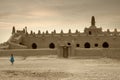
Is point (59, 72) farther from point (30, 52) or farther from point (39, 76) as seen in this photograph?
point (30, 52)

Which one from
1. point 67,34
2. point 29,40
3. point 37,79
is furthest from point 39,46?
point 37,79

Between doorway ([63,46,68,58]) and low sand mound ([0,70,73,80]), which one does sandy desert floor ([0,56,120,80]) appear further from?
doorway ([63,46,68,58])

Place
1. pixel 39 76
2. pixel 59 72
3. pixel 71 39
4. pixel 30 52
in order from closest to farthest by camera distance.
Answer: pixel 39 76 < pixel 59 72 < pixel 30 52 < pixel 71 39

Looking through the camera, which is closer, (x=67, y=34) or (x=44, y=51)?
(x=44, y=51)

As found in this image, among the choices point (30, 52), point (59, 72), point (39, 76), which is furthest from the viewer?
point (30, 52)

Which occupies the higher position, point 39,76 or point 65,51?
point 65,51

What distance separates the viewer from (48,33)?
53.5 m

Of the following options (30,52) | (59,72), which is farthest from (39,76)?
(30,52)

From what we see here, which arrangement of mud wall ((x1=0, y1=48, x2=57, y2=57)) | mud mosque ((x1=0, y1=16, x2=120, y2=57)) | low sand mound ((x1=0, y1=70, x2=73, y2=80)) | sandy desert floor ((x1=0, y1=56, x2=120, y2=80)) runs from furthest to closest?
mud mosque ((x1=0, y1=16, x2=120, y2=57)) → mud wall ((x1=0, y1=48, x2=57, y2=57)) → sandy desert floor ((x1=0, y1=56, x2=120, y2=80)) → low sand mound ((x1=0, y1=70, x2=73, y2=80))

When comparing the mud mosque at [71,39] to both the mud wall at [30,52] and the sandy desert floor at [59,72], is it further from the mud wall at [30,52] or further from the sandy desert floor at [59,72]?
the sandy desert floor at [59,72]

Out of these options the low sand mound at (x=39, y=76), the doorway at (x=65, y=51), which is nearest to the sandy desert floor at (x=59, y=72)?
the low sand mound at (x=39, y=76)

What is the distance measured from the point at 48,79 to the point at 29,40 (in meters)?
35.4

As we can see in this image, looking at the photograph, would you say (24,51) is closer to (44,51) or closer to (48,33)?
(44,51)

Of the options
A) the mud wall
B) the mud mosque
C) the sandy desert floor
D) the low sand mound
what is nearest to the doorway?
the mud wall
